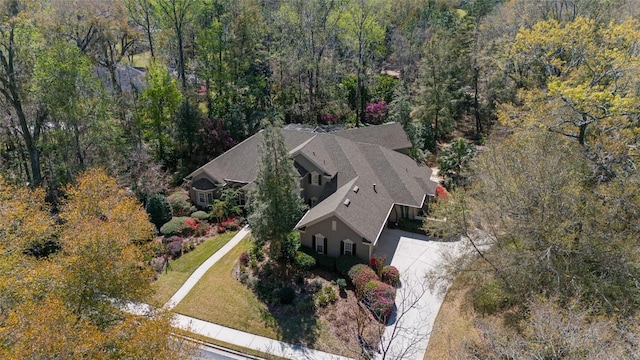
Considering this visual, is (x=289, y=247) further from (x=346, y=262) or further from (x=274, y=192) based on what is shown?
(x=274, y=192)

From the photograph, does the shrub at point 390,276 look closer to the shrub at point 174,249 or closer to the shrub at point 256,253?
the shrub at point 256,253

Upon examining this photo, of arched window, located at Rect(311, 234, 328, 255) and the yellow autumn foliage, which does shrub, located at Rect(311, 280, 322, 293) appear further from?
the yellow autumn foliage

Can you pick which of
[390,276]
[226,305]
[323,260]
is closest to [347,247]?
[323,260]

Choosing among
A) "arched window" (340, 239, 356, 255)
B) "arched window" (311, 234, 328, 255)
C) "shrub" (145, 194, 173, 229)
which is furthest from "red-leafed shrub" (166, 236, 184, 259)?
"arched window" (340, 239, 356, 255)

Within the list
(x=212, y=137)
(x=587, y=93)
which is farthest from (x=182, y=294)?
(x=587, y=93)

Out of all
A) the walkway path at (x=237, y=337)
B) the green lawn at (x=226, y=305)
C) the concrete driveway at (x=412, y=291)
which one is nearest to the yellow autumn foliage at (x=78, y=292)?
the walkway path at (x=237, y=337)

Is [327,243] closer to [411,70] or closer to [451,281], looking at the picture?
[451,281]
